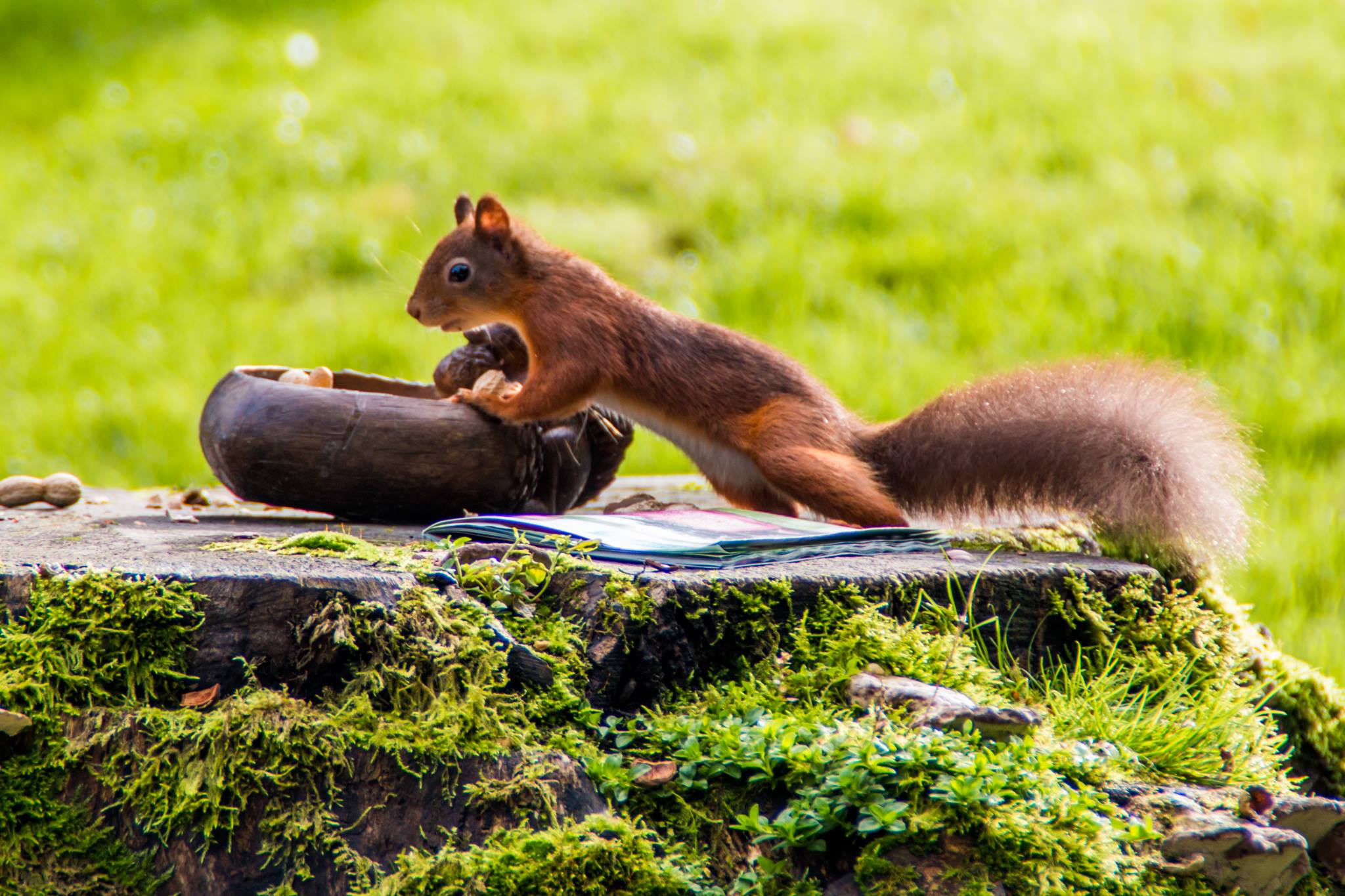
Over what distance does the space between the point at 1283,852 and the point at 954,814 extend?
0.49 meters

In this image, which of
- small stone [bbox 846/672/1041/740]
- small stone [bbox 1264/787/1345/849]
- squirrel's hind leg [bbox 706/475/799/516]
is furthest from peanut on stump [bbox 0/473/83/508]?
small stone [bbox 1264/787/1345/849]

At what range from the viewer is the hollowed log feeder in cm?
256

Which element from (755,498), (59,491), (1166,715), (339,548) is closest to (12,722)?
(339,548)

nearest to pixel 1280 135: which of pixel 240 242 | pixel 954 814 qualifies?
pixel 240 242

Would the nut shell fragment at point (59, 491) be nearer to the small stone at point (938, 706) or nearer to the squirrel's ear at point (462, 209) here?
the squirrel's ear at point (462, 209)

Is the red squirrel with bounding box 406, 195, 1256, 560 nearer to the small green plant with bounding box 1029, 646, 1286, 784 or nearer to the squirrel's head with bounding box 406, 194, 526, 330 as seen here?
the squirrel's head with bounding box 406, 194, 526, 330

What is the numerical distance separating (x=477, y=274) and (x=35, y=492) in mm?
1224

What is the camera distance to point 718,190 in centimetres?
638

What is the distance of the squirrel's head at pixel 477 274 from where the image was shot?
2.97 meters

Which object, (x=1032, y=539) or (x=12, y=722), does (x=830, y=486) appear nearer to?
(x=1032, y=539)

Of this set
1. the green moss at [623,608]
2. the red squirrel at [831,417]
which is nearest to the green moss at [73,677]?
the green moss at [623,608]

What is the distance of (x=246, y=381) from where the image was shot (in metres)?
2.65

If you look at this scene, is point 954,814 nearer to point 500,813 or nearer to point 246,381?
point 500,813

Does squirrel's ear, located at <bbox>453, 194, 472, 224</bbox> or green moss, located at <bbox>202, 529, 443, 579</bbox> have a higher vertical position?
squirrel's ear, located at <bbox>453, 194, 472, 224</bbox>
